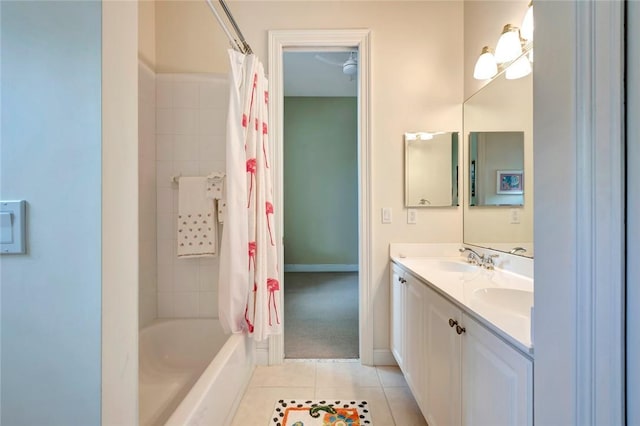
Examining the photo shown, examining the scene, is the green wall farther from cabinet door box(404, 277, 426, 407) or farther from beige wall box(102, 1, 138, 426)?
beige wall box(102, 1, 138, 426)

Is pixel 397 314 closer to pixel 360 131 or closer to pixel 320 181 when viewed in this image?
pixel 360 131

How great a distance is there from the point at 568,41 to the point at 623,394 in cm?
60

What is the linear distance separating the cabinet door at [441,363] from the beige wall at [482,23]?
1.55m

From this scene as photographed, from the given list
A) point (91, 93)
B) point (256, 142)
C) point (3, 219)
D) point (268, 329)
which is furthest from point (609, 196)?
point (268, 329)

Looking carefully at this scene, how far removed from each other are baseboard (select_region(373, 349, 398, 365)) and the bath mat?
0.43 meters

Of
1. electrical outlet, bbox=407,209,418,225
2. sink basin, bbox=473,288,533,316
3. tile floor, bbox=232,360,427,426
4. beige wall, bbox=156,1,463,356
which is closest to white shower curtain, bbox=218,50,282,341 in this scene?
tile floor, bbox=232,360,427,426

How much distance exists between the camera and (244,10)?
2037 mm

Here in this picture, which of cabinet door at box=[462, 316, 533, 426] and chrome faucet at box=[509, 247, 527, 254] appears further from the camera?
chrome faucet at box=[509, 247, 527, 254]

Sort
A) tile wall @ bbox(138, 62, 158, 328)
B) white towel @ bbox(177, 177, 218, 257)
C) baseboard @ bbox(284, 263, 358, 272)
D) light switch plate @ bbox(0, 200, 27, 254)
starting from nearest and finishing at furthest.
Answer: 1. light switch plate @ bbox(0, 200, 27, 254)
2. tile wall @ bbox(138, 62, 158, 328)
3. white towel @ bbox(177, 177, 218, 257)
4. baseboard @ bbox(284, 263, 358, 272)

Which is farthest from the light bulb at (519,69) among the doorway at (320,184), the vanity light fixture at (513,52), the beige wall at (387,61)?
the doorway at (320,184)

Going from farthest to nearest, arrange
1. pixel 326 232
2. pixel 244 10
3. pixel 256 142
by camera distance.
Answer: pixel 326 232 → pixel 244 10 → pixel 256 142

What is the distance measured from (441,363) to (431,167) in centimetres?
138

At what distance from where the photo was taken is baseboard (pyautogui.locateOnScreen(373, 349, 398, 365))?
2014 millimetres

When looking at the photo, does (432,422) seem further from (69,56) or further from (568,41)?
(69,56)
